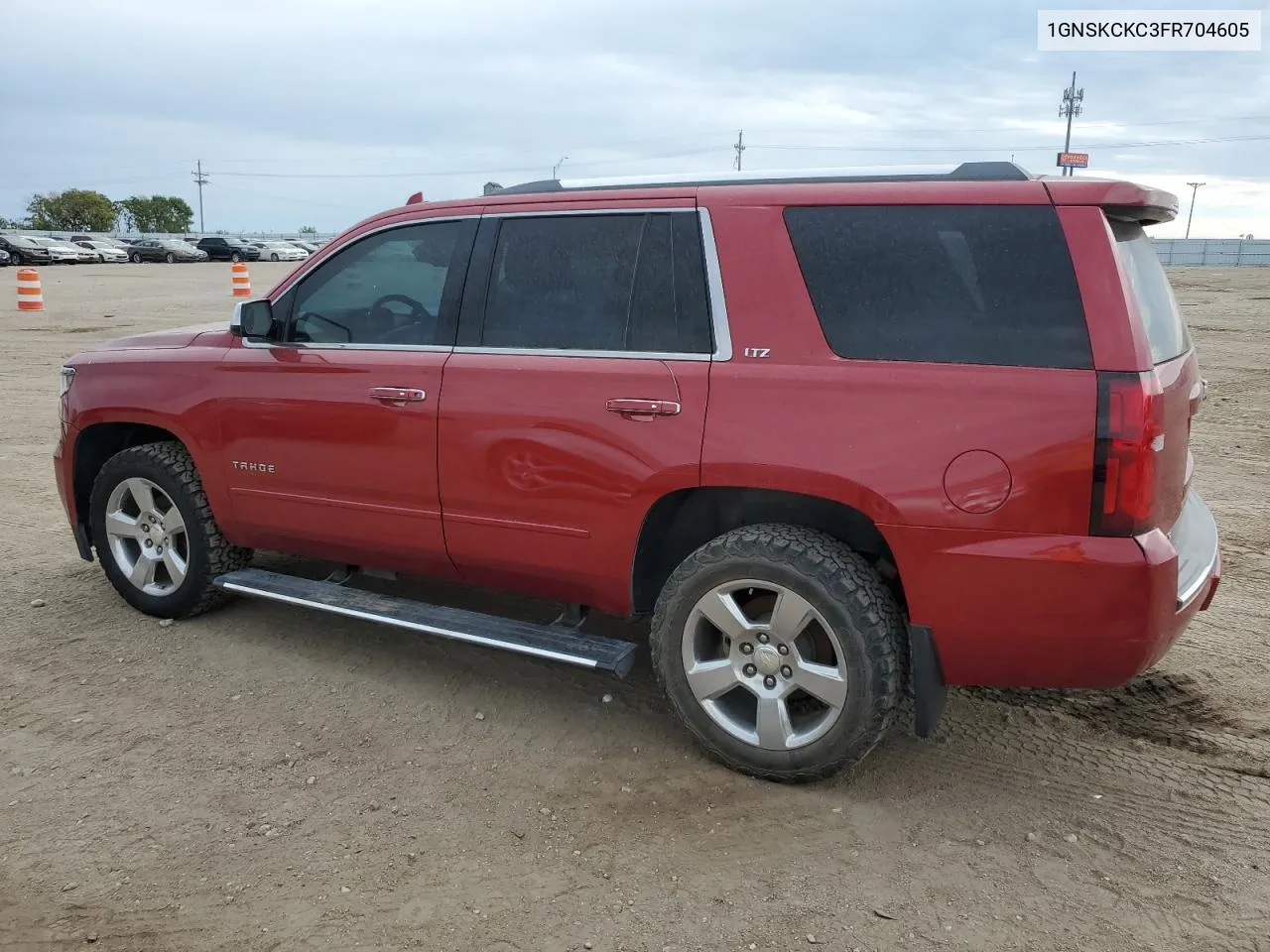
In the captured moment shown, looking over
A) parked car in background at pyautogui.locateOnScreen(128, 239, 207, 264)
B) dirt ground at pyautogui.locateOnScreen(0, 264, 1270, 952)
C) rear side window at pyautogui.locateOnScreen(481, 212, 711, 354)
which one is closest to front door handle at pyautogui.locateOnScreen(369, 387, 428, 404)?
rear side window at pyautogui.locateOnScreen(481, 212, 711, 354)

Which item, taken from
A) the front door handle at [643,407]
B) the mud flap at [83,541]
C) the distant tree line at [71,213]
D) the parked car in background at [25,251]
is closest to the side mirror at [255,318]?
the mud flap at [83,541]

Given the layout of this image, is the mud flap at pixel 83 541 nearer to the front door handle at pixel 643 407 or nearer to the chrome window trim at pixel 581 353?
the chrome window trim at pixel 581 353

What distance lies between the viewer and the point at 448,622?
4.10 metres

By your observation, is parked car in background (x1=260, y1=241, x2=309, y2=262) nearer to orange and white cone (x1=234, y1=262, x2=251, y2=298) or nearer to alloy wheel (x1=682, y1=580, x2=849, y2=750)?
orange and white cone (x1=234, y1=262, x2=251, y2=298)

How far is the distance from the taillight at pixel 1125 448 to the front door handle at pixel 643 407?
1.28 metres

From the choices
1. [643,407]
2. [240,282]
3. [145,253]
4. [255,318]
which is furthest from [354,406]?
[145,253]

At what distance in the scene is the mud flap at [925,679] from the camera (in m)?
3.21

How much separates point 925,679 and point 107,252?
54.0 m

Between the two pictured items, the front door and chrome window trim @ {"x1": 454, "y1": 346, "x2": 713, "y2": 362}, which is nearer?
chrome window trim @ {"x1": 454, "y1": 346, "x2": 713, "y2": 362}

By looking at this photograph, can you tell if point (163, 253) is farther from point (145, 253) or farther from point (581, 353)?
point (581, 353)

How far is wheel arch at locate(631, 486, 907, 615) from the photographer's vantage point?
→ 3.42 meters

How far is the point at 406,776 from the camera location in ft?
Result: 11.7

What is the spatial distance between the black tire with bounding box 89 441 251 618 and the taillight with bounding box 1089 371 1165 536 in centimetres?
368

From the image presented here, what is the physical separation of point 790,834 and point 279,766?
1759 mm
